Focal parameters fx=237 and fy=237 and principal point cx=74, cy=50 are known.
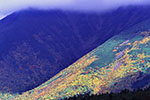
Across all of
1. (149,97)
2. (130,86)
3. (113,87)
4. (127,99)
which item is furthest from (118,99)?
(113,87)

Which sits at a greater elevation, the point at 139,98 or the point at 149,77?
the point at 139,98

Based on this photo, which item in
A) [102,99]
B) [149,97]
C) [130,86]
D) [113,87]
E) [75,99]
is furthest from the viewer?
[113,87]

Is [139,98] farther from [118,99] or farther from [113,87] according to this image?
[113,87]

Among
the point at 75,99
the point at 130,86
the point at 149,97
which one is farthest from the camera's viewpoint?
the point at 130,86

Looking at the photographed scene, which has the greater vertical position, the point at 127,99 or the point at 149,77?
the point at 127,99

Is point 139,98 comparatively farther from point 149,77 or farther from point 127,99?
point 149,77

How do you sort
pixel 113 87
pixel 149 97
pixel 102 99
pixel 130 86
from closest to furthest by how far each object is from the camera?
pixel 149 97 → pixel 102 99 → pixel 130 86 → pixel 113 87

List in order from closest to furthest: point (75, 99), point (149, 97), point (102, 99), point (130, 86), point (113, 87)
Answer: point (149, 97), point (102, 99), point (75, 99), point (130, 86), point (113, 87)

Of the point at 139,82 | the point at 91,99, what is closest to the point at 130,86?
the point at 139,82

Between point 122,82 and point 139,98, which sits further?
point 122,82
